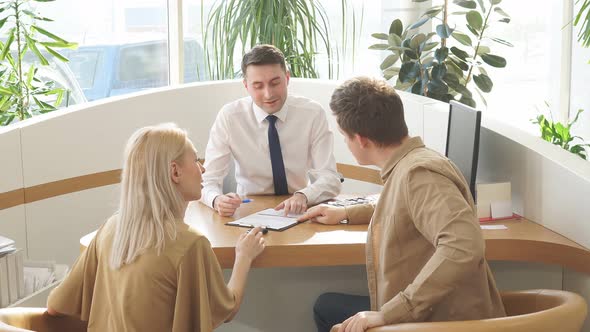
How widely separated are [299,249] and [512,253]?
76 cm

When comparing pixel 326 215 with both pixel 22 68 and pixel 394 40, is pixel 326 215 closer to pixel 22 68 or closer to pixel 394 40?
pixel 394 40

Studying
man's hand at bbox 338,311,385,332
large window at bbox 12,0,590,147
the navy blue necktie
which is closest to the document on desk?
the navy blue necktie

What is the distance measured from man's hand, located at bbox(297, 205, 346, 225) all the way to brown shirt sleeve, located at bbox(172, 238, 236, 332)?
784mm

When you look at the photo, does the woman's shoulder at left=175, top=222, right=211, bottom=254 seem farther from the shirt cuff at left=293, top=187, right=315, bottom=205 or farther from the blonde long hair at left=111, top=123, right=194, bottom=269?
the shirt cuff at left=293, top=187, right=315, bottom=205

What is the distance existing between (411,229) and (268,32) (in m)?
3.22

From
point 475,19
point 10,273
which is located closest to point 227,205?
point 10,273

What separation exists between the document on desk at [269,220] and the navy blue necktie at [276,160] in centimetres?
50

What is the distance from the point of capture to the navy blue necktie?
3842 mm

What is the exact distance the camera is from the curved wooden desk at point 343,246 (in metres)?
2.85

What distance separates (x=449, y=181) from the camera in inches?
89.7

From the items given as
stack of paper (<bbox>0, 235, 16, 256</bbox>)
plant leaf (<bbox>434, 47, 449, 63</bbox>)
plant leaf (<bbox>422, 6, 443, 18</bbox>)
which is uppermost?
plant leaf (<bbox>422, 6, 443, 18</bbox>)

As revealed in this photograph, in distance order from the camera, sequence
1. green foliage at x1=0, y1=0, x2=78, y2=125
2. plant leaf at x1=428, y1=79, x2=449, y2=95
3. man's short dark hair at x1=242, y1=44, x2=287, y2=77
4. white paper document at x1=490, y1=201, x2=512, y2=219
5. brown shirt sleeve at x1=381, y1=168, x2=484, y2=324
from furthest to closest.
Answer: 1. plant leaf at x1=428, y1=79, x2=449, y2=95
2. green foliage at x1=0, y1=0, x2=78, y2=125
3. man's short dark hair at x1=242, y1=44, x2=287, y2=77
4. white paper document at x1=490, y1=201, x2=512, y2=219
5. brown shirt sleeve at x1=381, y1=168, x2=484, y2=324

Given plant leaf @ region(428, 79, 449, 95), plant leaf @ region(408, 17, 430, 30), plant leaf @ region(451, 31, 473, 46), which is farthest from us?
plant leaf @ region(451, 31, 473, 46)

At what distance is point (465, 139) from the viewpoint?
3.23 metres
